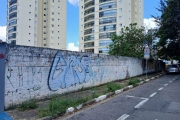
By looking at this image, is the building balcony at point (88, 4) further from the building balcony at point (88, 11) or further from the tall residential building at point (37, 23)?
the tall residential building at point (37, 23)

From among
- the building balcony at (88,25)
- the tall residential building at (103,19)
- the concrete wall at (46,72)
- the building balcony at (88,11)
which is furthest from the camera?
the building balcony at (88,11)

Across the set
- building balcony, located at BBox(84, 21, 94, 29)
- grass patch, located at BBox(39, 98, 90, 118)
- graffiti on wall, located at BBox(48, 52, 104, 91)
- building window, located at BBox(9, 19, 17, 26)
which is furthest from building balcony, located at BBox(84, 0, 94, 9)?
grass patch, located at BBox(39, 98, 90, 118)

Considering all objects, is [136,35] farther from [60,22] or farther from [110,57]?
[60,22]

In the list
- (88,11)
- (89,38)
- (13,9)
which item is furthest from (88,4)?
(13,9)

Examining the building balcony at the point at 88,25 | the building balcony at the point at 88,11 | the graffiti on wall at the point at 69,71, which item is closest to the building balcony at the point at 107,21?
the building balcony at the point at 88,25

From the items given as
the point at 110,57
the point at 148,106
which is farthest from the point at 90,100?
the point at 110,57

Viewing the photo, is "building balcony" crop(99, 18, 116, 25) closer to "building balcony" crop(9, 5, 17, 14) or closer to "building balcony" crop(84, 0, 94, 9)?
"building balcony" crop(84, 0, 94, 9)

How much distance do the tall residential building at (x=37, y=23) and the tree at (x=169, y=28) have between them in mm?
49045

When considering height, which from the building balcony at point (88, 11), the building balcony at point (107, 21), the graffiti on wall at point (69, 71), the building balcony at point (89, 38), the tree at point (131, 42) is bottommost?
the graffiti on wall at point (69, 71)

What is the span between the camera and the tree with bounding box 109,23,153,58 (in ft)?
A: 86.3

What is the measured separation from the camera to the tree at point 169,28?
22.5m

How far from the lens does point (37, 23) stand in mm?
70125

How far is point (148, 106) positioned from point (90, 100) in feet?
8.10

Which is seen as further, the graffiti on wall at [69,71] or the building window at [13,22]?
the building window at [13,22]
